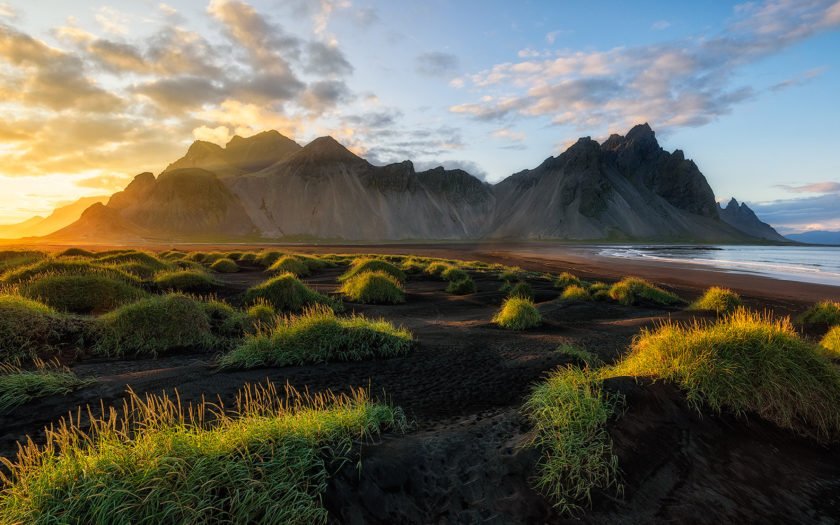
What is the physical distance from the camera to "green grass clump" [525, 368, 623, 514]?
4109mm

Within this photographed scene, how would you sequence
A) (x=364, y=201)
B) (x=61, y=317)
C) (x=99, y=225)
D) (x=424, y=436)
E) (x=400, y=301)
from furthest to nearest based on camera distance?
(x=364, y=201)
(x=99, y=225)
(x=400, y=301)
(x=61, y=317)
(x=424, y=436)

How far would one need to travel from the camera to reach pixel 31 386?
6.21m

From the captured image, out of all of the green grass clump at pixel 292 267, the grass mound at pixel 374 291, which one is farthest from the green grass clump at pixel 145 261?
the grass mound at pixel 374 291

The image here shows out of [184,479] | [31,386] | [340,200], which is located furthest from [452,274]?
[340,200]

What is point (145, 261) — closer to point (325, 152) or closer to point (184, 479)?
point (184, 479)

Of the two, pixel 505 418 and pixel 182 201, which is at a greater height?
pixel 182 201

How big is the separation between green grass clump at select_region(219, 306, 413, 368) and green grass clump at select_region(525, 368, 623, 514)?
16.5 feet

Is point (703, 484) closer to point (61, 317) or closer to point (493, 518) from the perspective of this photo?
point (493, 518)

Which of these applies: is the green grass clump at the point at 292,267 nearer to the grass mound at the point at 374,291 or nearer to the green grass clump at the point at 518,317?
the grass mound at the point at 374,291

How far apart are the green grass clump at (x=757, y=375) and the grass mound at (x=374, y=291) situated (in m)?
13.5

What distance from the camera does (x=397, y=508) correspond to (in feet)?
12.9

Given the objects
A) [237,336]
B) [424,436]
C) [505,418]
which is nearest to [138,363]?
[237,336]

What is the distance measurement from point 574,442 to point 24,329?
38.6ft

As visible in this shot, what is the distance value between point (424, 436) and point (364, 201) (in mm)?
172850
